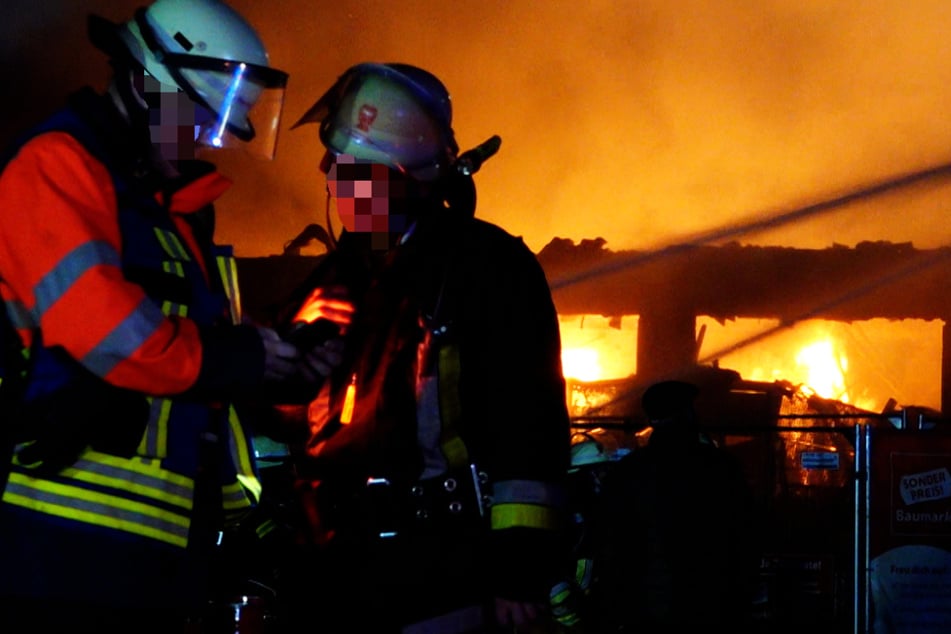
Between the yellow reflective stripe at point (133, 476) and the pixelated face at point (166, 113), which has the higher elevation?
the pixelated face at point (166, 113)

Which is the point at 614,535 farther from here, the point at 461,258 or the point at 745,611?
the point at 461,258

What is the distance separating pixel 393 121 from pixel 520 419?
78 centimetres

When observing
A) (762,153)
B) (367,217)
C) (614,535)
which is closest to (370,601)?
(367,217)

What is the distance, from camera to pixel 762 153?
1514 cm

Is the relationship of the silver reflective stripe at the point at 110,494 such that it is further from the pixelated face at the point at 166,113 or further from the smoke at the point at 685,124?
the smoke at the point at 685,124

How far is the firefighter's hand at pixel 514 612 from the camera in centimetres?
256

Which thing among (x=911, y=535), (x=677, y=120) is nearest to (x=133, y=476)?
(x=911, y=535)

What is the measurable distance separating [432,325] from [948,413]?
15.2 m

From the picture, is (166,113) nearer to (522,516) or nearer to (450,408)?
(450,408)

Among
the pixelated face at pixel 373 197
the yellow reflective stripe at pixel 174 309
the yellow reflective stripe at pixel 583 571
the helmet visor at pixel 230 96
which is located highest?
the helmet visor at pixel 230 96

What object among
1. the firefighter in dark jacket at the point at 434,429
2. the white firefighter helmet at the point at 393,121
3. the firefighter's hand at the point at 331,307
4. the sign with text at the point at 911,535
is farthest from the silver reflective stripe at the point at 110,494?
the sign with text at the point at 911,535

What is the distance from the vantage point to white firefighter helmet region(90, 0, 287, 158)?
7.73ft

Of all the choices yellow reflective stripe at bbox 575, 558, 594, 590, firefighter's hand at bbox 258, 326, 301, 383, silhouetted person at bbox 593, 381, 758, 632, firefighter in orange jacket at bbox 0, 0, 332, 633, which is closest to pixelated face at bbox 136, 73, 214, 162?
firefighter in orange jacket at bbox 0, 0, 332, 633

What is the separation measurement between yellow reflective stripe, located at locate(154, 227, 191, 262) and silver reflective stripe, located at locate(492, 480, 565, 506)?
0.79 meters
